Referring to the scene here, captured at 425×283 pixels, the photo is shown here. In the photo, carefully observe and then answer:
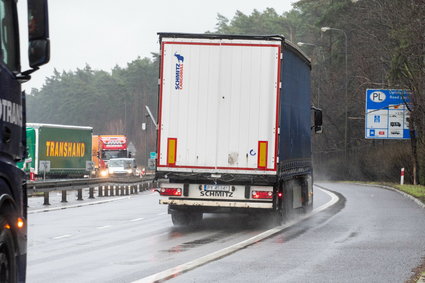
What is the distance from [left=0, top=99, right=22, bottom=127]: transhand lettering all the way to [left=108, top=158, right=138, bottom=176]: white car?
64.2 m

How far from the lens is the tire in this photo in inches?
284

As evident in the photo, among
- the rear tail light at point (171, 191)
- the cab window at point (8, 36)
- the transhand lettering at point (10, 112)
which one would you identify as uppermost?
the cab window at point (8, 36)

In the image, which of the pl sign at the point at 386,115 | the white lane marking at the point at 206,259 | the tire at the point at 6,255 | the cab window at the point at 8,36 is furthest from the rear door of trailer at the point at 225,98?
the pl sign at the point at 386,115

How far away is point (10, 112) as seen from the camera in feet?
24.9

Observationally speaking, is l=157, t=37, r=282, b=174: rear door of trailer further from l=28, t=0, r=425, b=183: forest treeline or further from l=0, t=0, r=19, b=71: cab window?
l=28, t=0, r=425, b=183: forest treeline

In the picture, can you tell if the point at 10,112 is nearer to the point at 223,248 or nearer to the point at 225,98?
the point at 223,248

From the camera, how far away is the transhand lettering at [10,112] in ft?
24.1

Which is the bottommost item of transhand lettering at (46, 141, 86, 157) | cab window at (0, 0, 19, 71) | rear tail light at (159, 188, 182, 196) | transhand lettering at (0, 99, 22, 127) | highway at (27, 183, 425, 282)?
highway at (27, 183, 425, 282)

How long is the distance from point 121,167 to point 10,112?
65.6 metres

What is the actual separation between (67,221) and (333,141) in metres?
67.6

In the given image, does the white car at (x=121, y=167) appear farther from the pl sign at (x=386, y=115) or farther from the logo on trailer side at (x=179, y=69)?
the logo on trailer side at (x=179, y=69)

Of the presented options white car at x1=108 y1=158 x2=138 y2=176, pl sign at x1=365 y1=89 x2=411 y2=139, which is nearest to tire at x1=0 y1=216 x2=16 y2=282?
pl sign at x1=365 y1=89 x2=411 y2=139

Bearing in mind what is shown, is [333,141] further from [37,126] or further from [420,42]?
[420,42]

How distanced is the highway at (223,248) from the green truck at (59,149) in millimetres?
23587
